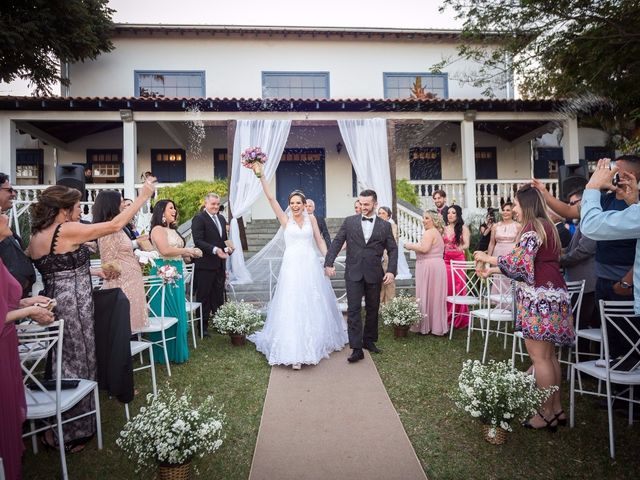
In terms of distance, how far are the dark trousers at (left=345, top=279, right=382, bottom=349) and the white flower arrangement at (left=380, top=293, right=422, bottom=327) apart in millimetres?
662

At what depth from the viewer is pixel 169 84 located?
586 inches

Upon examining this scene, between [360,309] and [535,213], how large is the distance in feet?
8.37

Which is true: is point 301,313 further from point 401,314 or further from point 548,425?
point 548,425

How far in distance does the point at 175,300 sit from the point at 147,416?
2497 millimetres

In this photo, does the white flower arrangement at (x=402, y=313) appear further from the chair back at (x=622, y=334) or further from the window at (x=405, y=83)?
the window at (x=405, y=83)

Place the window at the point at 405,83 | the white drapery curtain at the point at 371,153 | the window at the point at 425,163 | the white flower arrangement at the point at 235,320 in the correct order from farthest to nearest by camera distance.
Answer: the window at the point at 405,83, the window at the point at 425,163, the white drapery curtain at the point at 371,153, the white flower arrangement at the point at 235,320

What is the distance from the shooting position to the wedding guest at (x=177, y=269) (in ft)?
16.6

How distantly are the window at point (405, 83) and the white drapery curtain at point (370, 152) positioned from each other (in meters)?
5.28

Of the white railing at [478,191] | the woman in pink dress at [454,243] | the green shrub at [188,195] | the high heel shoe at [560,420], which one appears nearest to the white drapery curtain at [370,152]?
the white railing at [478,191]

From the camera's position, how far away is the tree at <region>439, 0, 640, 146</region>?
797 centimetres

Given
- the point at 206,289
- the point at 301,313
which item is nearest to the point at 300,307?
the point at 301,313

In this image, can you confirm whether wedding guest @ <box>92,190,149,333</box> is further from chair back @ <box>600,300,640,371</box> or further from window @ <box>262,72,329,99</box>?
window @ <box>262,72,329,99</box>

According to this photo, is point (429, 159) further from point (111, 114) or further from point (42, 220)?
point (42, 220)

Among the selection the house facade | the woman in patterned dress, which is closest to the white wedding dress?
the woman in patterned dress
